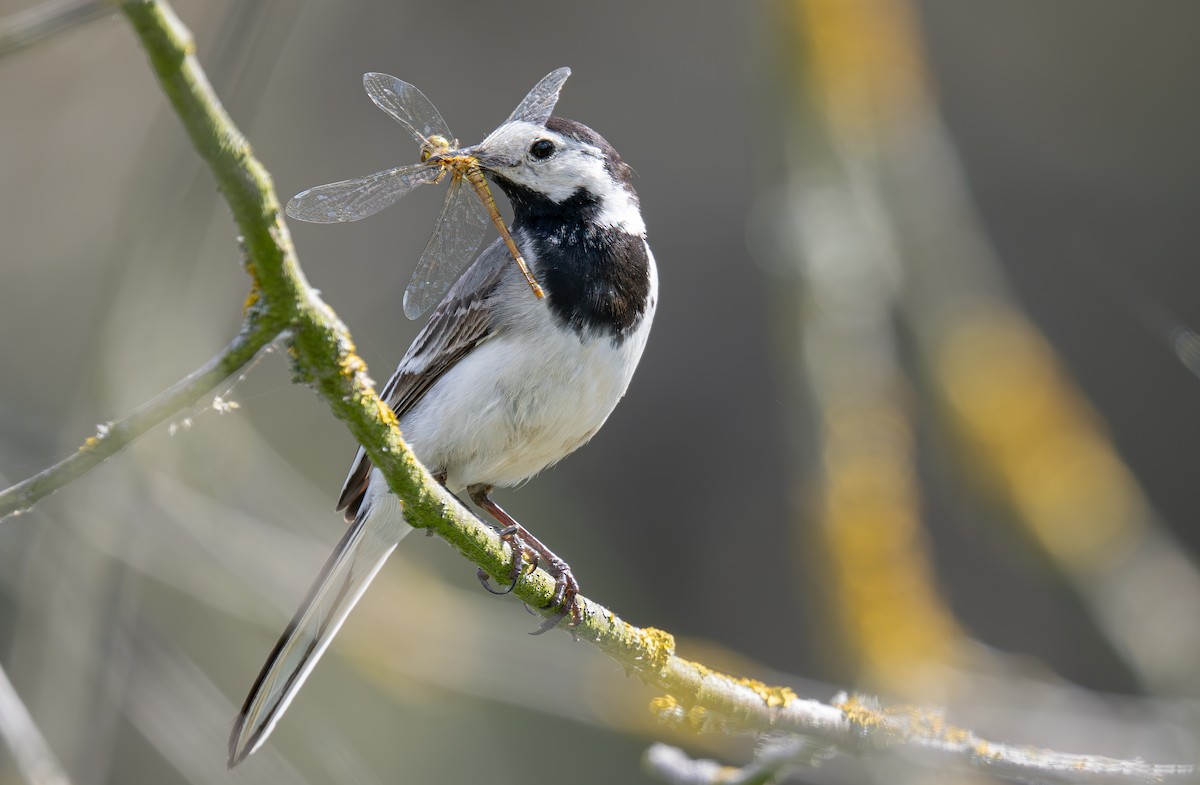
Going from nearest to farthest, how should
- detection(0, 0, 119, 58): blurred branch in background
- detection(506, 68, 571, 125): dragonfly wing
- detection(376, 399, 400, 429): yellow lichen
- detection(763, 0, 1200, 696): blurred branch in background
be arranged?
detection(0, 0, 119, 58): blurred branch in background, detection(376, 399, 400, 429): yellow lichen, detection(763, 0, 1200, 696): blurred branch in background, detection(506, 68, 571, 125): dragonfly wing

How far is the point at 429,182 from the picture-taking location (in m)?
3.36

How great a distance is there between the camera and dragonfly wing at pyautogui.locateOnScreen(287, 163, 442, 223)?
2.87m

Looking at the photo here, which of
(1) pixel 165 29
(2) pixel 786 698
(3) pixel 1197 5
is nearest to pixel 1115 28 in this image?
(3) pixel 1197 5

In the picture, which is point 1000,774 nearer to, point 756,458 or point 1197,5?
point 756,458

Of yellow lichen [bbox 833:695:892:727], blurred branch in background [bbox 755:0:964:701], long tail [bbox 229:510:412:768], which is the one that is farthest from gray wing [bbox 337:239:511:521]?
yellow lichen [bbox 833:695:892:727]

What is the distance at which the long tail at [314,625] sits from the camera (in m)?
3.36

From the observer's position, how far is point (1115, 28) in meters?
7.08

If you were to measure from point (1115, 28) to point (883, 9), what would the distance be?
135 inches

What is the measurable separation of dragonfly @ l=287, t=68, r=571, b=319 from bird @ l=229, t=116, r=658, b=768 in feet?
0.51

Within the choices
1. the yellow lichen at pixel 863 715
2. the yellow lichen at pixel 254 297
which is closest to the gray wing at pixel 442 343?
the yellow lichen at pixel 863 715

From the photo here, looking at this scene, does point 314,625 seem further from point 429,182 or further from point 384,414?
point 384,414

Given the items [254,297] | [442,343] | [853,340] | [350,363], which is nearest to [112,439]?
[254,297]

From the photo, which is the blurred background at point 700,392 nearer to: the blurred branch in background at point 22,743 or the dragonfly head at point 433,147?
the blurred branch in background at point 22,743

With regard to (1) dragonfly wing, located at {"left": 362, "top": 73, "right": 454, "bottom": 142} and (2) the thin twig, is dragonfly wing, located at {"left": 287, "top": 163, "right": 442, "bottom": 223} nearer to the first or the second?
(1) dragonfly wing, located at {"left": 362, "top": 73, "right": 454, "bottom": 142}
